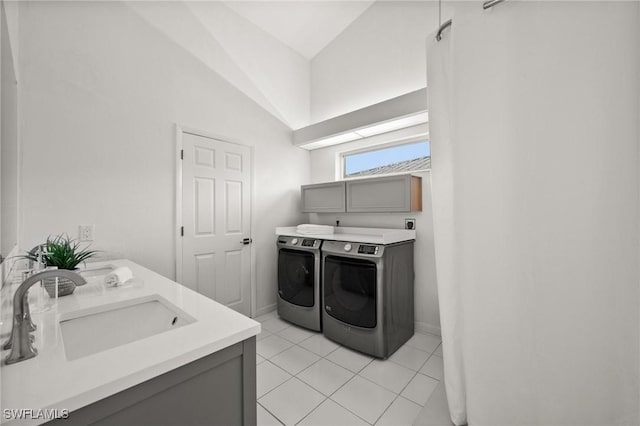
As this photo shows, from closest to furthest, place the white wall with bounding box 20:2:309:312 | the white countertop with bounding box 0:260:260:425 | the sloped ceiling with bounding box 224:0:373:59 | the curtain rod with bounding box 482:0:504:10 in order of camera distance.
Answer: the white countertop with bounding box 0:260:260:425 < the curtain rod with bounding box 482:0:504:10 < the white wall with bounding box 20:2:309:312 < the sloped ceiling with bounding box 224:0:373:59

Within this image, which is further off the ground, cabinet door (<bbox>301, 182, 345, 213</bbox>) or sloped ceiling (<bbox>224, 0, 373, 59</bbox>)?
sloped ceiling (<bbox>224, 0, 373, 59</bbox>)

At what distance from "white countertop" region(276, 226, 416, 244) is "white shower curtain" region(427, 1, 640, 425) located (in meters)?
0.85

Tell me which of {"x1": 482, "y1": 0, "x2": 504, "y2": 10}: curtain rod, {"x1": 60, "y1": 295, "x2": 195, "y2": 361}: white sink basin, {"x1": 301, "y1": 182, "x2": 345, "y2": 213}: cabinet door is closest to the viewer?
{"x1": 60, "y1": 295, "x2": 195, "y2": 361}: white sink basin

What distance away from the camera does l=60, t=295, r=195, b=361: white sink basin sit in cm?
93

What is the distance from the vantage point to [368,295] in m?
2.19

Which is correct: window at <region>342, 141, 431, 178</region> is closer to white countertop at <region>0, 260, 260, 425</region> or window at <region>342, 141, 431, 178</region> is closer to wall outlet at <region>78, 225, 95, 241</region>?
white countertop at <region>0, 260, 260, 425</region>

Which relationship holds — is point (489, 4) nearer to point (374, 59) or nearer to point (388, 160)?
point (388, 160)

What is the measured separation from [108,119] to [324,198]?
2.12 metres

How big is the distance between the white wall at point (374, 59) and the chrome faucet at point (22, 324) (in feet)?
9.36

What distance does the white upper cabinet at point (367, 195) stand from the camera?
2.50 metres

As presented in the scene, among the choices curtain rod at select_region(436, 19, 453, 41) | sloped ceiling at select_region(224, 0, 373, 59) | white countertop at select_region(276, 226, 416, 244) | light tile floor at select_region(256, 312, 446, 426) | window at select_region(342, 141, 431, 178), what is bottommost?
light tile floor at select_region(256, 312, 446, 426)

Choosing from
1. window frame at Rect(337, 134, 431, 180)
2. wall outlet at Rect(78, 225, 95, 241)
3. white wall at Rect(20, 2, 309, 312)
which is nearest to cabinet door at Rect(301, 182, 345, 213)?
window frame at Rect(337, 134, 431, 180)

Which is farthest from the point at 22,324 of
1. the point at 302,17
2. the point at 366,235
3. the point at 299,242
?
the point at 302,17

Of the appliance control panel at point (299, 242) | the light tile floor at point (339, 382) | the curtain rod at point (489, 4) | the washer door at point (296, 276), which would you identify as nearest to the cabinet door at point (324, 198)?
the appliance control panel at point (299, 242)
